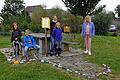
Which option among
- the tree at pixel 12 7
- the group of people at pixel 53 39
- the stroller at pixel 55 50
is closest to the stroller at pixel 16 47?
the group of people at pixel 53 39

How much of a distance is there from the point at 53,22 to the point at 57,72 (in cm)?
469

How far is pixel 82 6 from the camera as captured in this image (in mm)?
20375

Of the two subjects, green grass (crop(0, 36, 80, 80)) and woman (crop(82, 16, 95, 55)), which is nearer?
green grass (crop(0, 36, 80, 80))

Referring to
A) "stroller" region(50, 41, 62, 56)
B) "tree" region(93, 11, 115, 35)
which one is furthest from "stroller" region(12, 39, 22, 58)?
"tree" region(93, 11, 115, 35)

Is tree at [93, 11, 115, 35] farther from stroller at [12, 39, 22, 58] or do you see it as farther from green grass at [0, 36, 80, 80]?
green grass at [0, 36, 80, 80]

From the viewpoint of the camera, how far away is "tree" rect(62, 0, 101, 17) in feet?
66.8

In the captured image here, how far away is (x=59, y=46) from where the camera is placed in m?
14.0

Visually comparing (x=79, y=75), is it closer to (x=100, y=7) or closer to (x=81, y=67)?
(x=81, y=67)

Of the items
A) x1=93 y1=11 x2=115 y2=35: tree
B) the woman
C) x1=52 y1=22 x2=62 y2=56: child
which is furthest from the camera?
x1=93 y1=11 x2=115 y2=35: tree

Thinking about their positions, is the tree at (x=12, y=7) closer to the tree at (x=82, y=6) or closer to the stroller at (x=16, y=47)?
the tree at (x=82, y=6)

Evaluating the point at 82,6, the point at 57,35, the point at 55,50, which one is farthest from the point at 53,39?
the point at 82,6

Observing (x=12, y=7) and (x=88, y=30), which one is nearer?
(x=88, y=30)

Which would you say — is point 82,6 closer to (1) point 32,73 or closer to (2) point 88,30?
(2) point 88,30

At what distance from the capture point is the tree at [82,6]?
20.4 meters
